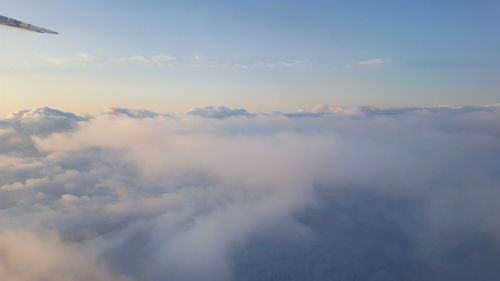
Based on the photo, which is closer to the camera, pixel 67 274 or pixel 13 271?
pixel 13 271

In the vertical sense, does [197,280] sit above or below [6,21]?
below

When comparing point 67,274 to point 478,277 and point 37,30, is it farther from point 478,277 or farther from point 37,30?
point 478,277

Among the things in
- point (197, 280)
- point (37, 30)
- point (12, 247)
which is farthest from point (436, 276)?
point (12, 247)

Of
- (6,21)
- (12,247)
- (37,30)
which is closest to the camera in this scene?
(6,21)

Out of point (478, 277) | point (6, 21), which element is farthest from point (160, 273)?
point (478, 277)

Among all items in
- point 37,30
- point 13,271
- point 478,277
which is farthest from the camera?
point 478,277

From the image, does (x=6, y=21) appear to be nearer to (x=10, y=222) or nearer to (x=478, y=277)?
(x=10, y=222)

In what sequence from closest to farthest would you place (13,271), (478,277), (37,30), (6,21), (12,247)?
(6,21) < (37,30) < (13,271) < (12,247) < (478,277)

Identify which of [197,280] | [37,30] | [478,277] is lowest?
[197,280]

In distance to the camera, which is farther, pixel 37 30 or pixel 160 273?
pixel 160 273
